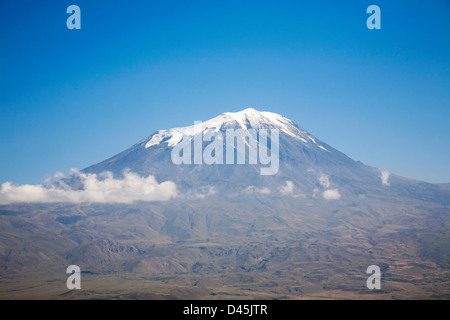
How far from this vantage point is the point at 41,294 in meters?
188

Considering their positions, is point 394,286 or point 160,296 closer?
point 160,296

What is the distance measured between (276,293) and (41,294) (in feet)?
314

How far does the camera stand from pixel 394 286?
653 ft
